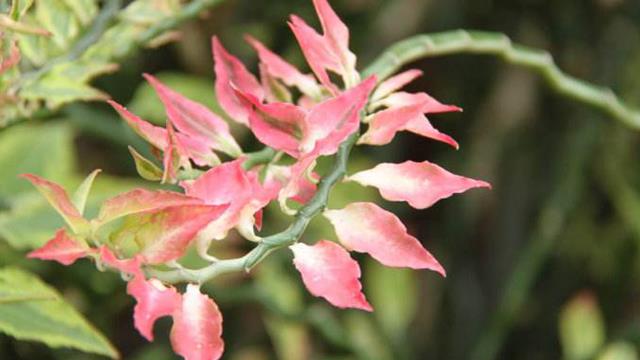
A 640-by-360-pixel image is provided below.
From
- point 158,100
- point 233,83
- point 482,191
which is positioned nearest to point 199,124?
point 233,83

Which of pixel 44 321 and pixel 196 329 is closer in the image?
pixel 196 329

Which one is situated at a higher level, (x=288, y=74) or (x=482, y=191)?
(x=288, y=74)

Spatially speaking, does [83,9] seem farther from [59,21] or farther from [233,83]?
[233,83]

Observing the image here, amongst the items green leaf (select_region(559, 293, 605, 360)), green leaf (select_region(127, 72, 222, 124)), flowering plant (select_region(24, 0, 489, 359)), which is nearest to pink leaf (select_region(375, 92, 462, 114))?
flowering plant (select_region(24, 0, 489, 359))

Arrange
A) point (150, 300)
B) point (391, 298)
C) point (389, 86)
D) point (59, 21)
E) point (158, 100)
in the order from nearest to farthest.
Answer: point (150, 300), point (389, 86), point (59, 21), point (158, 100), point (391, 298)

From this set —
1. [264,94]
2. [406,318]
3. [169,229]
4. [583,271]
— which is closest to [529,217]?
[583,271]
